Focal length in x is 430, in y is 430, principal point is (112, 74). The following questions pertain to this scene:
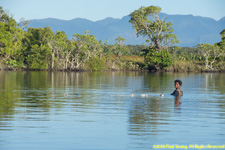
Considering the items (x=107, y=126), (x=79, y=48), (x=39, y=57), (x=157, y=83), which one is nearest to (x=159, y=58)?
→ (x=79, y=48)

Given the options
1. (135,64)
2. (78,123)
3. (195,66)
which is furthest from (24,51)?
(78,123)

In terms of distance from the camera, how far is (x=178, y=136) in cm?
1195

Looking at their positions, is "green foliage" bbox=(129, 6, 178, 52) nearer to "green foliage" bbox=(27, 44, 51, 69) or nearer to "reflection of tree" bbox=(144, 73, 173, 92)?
"green foliage" bbox=(27, 44, 51, 69)

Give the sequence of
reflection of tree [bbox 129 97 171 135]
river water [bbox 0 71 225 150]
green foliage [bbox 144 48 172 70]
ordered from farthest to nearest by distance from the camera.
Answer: green foliage [bbox 144 48 172 70] → reflection of tree [bbox 129 97 171 135] → river water [bbox 0 71 225 150]

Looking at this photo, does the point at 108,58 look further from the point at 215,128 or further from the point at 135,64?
the point at 215,128

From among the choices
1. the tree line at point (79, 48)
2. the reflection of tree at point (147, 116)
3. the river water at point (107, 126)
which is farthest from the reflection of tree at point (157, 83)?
the tree line at point (79, 48)

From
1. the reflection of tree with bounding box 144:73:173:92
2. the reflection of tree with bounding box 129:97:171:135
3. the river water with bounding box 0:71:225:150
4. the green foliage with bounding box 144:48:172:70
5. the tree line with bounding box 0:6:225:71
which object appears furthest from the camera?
the green foliage with bounding box 144:48:172:70

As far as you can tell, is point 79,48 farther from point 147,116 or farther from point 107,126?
point 107,126

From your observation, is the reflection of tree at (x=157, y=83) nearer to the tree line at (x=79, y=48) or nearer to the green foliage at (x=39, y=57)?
the tree line at (x=79, y=48)

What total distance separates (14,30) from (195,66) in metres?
39.3

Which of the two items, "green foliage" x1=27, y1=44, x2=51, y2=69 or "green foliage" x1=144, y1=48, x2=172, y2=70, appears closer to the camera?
"green foliage" x1=27, y1=44, x2=51, y2=69

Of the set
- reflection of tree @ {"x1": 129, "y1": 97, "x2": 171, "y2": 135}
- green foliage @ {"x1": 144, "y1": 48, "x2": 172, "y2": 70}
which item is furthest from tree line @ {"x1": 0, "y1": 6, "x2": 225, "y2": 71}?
reflection of tree @ {"x1": 129, "y1": 97, "x2": 171, "y2": 135}

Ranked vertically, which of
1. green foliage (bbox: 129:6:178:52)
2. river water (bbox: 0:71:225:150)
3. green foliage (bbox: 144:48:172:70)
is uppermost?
green foliage (bbox: 129:6:178:52)

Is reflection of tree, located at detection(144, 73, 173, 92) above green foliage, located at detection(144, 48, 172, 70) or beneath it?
beneath
